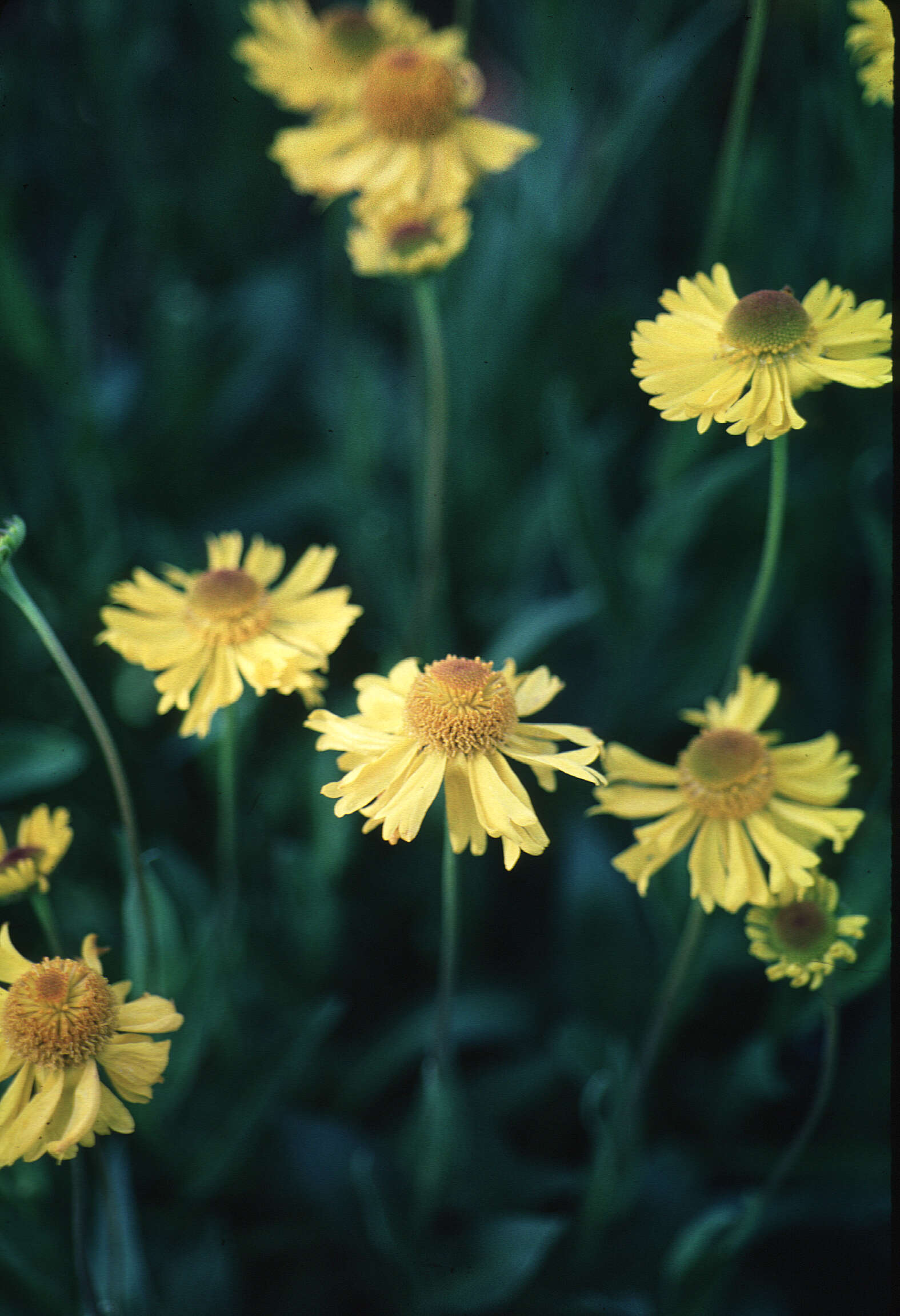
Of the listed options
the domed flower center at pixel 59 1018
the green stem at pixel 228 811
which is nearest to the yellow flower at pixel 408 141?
the green stem at pixel 228 811

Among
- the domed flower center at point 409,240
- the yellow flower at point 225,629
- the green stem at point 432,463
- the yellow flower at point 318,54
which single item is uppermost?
the yellow flower at point 318,54

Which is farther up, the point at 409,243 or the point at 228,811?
the point at 409,243

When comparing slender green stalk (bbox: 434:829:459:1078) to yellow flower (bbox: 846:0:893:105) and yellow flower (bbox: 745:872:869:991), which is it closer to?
yellow flower (bbox: 745:872:869:991)

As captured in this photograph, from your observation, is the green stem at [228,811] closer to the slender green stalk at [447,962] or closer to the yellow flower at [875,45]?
the slender green stalk at [447,962]

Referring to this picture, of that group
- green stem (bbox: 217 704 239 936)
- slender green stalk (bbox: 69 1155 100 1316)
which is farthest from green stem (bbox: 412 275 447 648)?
slender green stalk (bbox: 69 1155 100 1316)

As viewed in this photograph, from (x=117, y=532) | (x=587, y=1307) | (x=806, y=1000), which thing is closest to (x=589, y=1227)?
(x=587, y=1307)

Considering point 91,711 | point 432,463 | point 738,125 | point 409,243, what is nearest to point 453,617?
point 432,463

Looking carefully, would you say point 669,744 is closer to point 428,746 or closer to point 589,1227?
A: point 589,1227

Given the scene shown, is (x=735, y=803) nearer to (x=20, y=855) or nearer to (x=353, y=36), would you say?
(x=20, y=855)

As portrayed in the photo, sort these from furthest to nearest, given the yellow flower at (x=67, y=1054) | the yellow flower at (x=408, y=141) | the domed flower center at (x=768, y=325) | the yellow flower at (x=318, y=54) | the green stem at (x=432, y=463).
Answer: the yellow flower at (x=318, y=54) < the yellow flower at (x=408, y=141) < the green stem at (x=432, y=463) < the domed flower center at (x=768, y=325) < the yellow flower at (x=67, y=1054)
